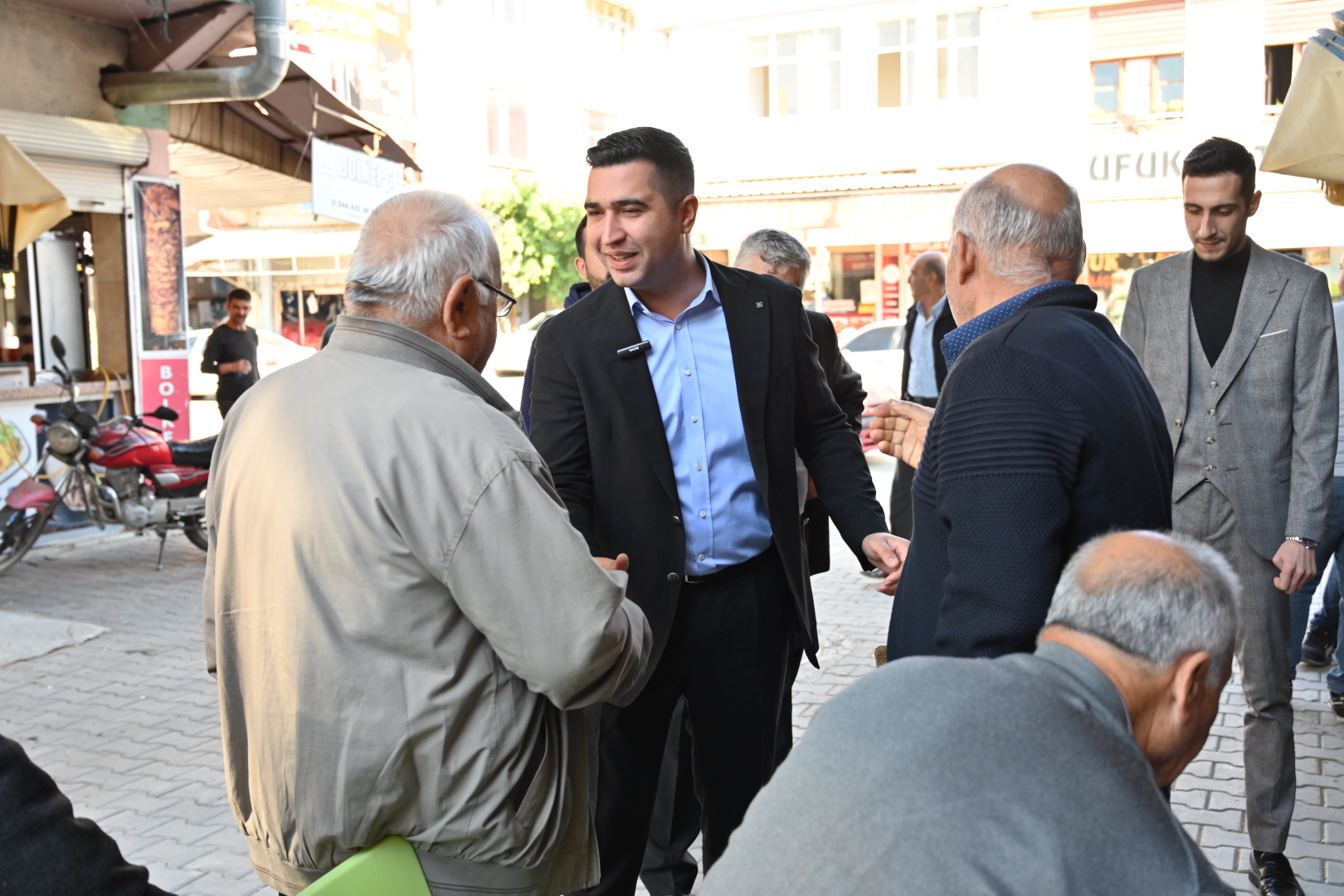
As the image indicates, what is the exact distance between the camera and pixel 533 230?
3050cm

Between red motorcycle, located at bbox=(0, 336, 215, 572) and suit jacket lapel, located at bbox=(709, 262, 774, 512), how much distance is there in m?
6.83

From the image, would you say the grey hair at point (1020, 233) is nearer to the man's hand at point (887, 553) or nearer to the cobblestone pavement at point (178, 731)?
the man's hand at point (887, 553)

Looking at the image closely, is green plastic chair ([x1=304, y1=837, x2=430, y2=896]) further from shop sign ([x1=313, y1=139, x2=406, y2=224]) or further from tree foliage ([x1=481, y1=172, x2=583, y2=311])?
tree foliage ([x1=481, y1=172, x2=583, y2=311])

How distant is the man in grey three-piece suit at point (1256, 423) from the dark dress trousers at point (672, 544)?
4.04 feet

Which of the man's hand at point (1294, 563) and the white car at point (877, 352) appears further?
the white car at point (877, 352)

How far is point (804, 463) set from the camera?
348cm

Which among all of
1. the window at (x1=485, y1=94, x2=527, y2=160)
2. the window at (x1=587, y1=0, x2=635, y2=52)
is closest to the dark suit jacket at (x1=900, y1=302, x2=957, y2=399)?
the window at (x1=485, y1=94, x2=527, y2=160)

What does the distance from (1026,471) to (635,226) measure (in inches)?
56.4

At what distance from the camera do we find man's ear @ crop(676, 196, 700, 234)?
323cm

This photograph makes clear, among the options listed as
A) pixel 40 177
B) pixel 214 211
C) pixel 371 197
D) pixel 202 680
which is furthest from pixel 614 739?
pixel 214 211

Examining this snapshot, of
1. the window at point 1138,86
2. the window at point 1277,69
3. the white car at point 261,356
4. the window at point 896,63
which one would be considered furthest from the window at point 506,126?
the window at point 1277,69

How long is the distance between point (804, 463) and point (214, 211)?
3066 cm

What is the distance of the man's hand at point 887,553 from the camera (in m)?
2.94

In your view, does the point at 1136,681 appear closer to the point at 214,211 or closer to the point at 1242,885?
the point at 1242,885
